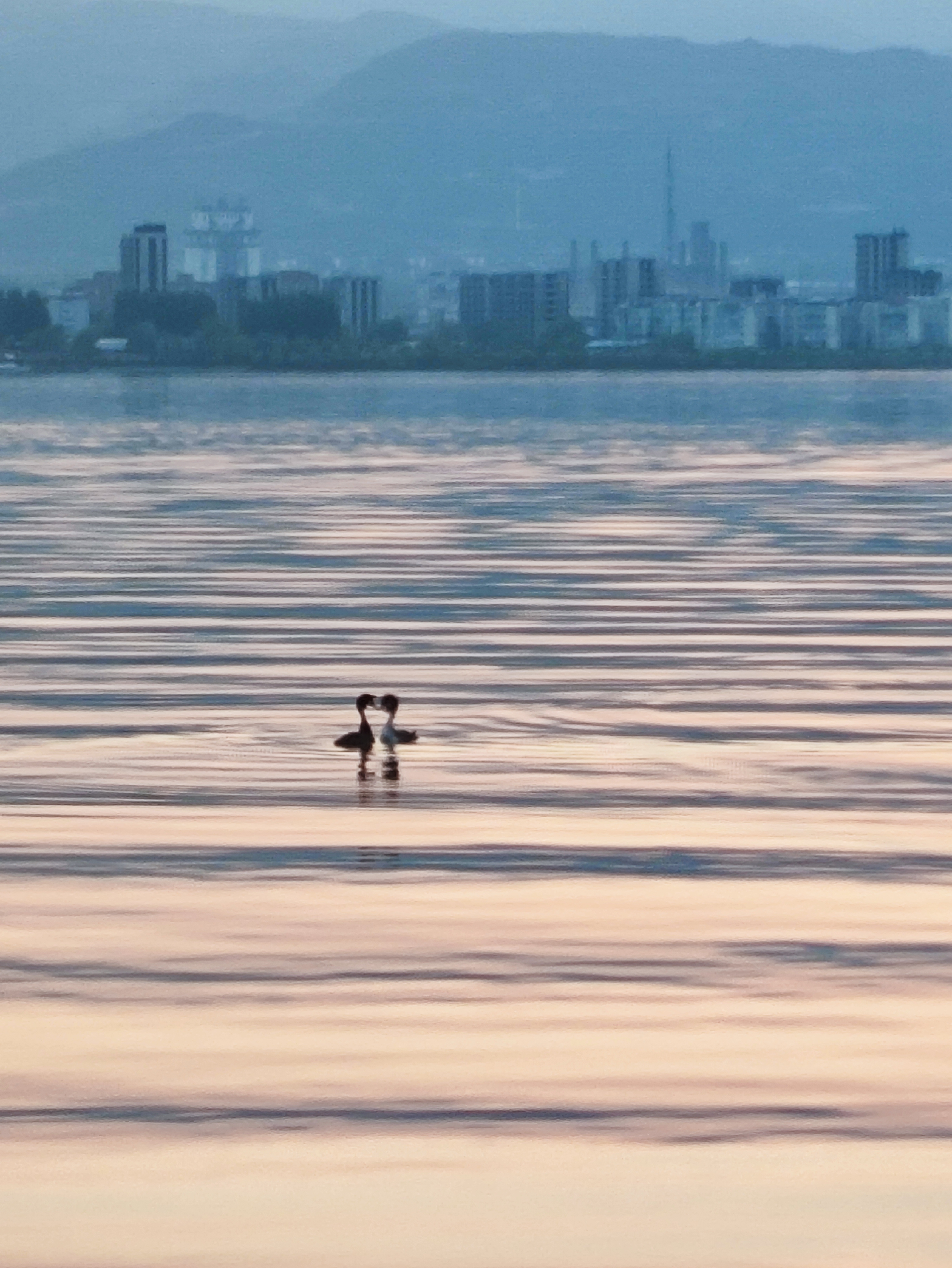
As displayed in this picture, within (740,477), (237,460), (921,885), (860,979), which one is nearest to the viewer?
(860,979)

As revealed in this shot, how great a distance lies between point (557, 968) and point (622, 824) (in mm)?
3002

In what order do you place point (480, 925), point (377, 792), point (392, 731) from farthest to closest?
1. point (392, 731)
2. point (377, 792)
3. point (480, 925)

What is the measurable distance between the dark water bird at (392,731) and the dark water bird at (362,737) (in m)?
0.06

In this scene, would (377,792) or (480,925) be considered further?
(377,792)

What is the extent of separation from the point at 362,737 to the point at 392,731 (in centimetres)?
21

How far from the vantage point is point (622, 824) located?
14.1m

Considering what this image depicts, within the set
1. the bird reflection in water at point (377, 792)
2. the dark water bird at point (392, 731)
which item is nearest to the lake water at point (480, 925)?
the bird reflection in water at point (377, 792)

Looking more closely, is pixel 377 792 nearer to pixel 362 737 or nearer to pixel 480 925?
pixel 362 737

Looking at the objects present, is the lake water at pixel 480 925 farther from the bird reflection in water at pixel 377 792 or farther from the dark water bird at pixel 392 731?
the dark water bird at pixel 392 731

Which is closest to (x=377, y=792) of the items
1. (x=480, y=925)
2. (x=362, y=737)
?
(x=362, y=737)

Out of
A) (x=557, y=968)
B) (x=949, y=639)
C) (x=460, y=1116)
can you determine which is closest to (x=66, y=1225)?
(x=460, y=1116)

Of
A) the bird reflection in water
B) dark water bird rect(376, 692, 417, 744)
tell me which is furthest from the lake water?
dark water bird rect(376, 692, 417, 744)

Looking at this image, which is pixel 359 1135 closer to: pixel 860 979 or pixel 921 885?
pixel 860 979

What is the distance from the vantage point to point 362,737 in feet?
52.8
